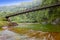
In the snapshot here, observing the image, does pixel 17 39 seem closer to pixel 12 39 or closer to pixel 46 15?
pixel 12 39

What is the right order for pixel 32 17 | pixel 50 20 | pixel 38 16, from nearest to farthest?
pixel 50 20
pixel 38 16
pixel 32 17

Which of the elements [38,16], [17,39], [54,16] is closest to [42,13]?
[38,16]

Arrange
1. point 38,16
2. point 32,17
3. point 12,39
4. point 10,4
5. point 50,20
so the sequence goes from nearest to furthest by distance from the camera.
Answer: point 12,39
point 50,20
point 10,4
point 38,16
point 32,17

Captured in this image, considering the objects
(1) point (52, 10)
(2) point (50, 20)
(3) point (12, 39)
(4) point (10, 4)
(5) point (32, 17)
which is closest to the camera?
(3) point (12, 39)

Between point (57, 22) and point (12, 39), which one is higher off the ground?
point (57, 22)

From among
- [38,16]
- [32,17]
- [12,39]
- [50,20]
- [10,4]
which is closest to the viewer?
[12,39]

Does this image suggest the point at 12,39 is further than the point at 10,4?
No

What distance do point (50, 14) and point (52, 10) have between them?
54 cm

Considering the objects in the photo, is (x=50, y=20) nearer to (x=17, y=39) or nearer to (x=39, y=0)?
(x=39, y=0)

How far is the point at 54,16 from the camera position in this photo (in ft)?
29.9

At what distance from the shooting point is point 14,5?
35.5 ft

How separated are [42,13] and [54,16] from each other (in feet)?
5.68

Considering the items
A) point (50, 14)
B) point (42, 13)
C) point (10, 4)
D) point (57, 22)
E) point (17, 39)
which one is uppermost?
point (10, 4)

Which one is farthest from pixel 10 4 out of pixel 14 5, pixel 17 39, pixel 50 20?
pixel 17 39
